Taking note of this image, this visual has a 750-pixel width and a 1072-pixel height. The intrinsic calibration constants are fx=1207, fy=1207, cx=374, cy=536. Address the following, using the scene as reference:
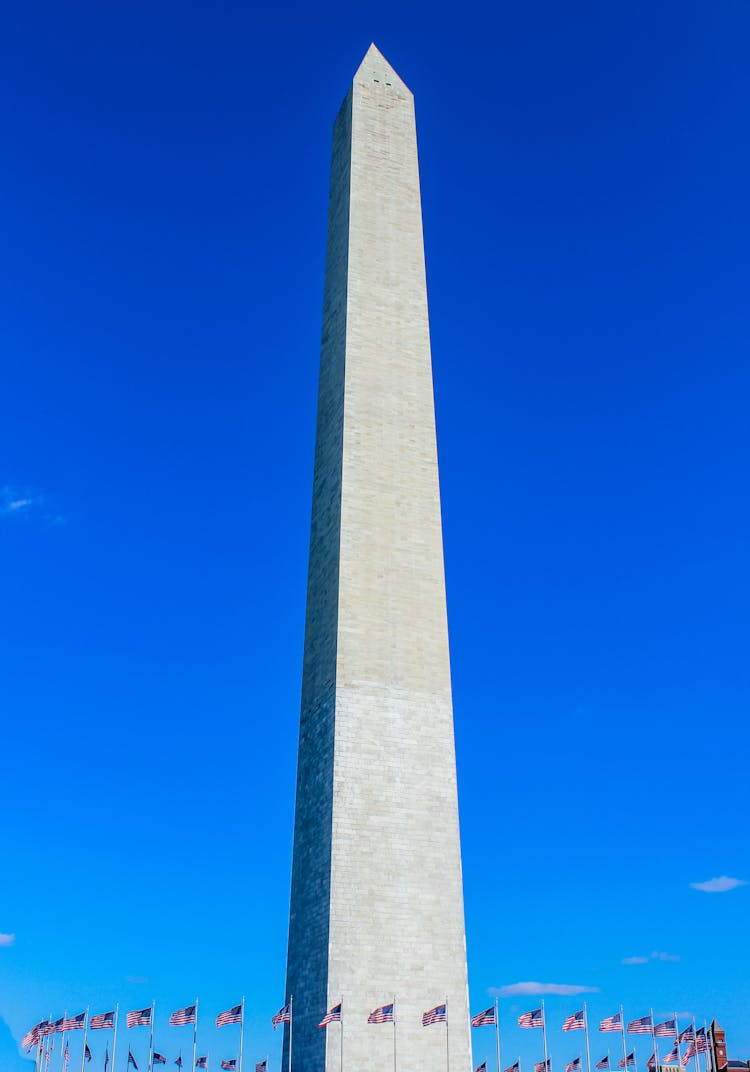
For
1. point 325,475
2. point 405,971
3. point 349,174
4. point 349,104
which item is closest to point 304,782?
point 405,971

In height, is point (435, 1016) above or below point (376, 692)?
below

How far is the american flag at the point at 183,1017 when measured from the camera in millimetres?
34750

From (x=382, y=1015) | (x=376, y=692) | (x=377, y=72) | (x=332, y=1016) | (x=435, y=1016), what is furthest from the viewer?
(x=377, y=72)

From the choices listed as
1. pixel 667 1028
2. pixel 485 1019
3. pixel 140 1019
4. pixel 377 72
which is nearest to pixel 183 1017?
pixel 140 1019

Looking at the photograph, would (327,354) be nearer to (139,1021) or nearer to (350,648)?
(350,648)

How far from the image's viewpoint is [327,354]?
4394 cm

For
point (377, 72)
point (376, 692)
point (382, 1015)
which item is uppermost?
point (377, 72)

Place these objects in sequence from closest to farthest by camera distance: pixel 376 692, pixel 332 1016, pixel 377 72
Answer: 1. pixel 332 1016
2. pixel 376 692
3. pixel 377 72

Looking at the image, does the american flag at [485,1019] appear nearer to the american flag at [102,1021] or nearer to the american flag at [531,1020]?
the american flag at [531,1020]

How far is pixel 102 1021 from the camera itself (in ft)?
119

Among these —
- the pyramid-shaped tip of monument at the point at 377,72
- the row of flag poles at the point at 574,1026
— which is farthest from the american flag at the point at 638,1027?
the pyramid-shaped tip of monument at the point at 377,72

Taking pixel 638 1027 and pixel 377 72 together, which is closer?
pixel 638 1027

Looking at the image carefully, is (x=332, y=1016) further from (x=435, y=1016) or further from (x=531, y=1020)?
(x=531, y=1020)

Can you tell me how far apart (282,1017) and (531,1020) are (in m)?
7.33
